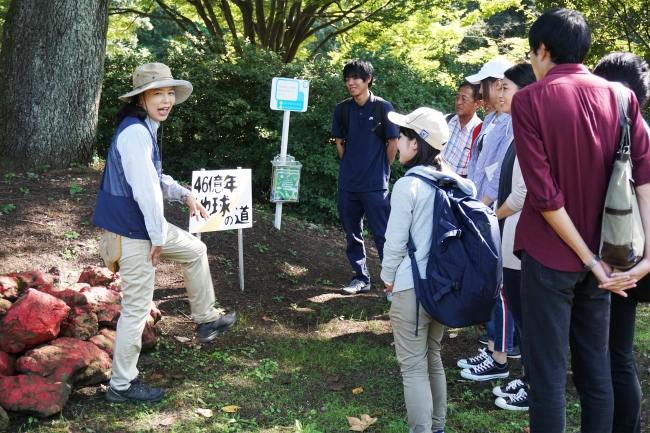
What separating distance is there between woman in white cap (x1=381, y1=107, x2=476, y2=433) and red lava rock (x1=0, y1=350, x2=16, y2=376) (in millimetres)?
2322

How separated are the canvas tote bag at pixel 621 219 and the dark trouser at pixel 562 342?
0.16 m

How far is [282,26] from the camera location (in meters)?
13.9

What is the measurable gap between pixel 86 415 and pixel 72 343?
54cm

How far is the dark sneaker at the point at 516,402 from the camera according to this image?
13.5 feet

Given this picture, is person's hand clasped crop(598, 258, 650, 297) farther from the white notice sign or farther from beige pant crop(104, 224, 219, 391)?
the white notice sign

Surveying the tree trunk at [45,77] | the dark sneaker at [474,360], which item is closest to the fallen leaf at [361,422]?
the dark sneaker at [474,360]

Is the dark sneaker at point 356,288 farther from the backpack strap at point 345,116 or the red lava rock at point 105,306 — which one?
the red lava rock at point 105,306

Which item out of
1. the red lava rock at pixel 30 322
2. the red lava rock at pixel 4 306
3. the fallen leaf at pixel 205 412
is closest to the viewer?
the fallen leaf at pixel 205 412

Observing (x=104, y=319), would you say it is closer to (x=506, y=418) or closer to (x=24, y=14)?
(x=506, y=418)

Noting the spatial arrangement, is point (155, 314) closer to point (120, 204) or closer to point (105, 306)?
point (105, 306)

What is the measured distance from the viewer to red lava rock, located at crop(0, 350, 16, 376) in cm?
387

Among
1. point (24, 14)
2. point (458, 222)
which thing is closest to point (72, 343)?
point (458, 222)

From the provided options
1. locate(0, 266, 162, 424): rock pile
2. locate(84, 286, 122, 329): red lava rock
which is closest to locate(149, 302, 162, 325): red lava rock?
locate(0, 266, 162, 424): rock pile

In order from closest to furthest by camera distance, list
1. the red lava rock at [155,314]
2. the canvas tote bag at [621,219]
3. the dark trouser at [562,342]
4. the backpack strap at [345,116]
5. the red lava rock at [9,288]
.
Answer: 1. the canvas tote bag at [621,219]
2. the dark trouser at [562,342]
3. the red lava rock at [9,288]
4. the red lava rock at [155,314]
5. the backpack strap at [345,116]
